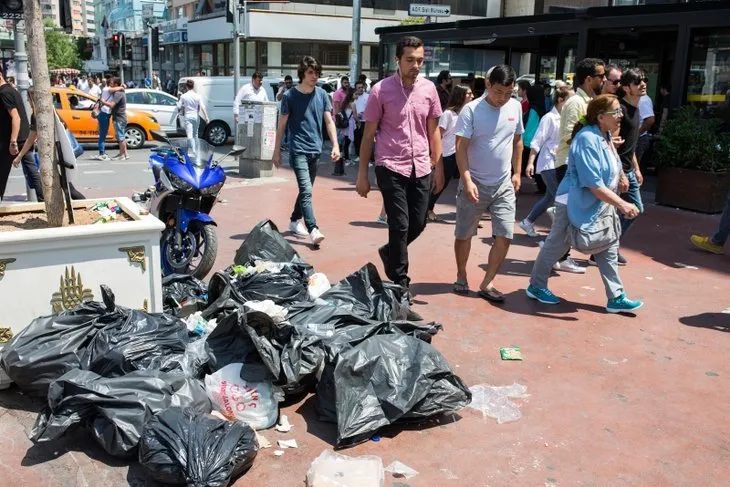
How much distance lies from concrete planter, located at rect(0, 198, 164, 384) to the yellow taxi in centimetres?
1332

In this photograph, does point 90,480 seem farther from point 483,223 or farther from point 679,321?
point 483,223

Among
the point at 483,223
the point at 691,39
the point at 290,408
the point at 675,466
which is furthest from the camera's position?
the point at 691,39

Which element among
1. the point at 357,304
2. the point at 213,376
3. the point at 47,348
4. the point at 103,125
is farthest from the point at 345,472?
the point at 103,125

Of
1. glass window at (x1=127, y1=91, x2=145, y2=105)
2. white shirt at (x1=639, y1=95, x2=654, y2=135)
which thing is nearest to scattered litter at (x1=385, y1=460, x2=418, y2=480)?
white shirt at (x1=639, y1=95, x2=654, y2=135)

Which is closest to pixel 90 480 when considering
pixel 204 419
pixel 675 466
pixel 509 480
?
pixel 204 419

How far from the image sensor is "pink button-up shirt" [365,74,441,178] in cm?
508

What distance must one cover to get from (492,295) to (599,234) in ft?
3.15

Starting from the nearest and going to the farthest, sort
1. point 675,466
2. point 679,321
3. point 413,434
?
point 675,466 < point 413,434 < point 679,321

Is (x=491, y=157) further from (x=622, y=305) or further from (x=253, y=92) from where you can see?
(x=253, y=92)

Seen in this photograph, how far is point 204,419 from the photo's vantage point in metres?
3.27

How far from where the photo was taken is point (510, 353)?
4641mm

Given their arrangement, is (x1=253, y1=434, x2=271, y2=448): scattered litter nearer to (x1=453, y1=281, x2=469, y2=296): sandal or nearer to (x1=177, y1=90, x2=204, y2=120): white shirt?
(x1=453, y1=281, x2=469, y2=296): sandal

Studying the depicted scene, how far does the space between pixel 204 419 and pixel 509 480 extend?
1.42 metres

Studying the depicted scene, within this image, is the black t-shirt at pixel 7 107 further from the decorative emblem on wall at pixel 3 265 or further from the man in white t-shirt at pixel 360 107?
the man in white t-shirt at pixel 360 107
